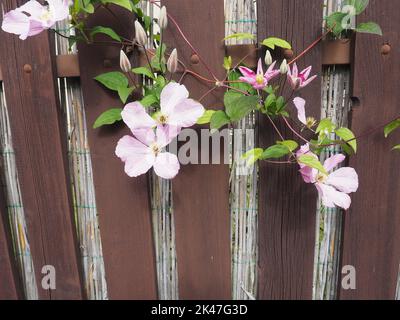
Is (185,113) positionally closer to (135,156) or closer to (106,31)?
(135,156)

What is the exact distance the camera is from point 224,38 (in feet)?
2.62

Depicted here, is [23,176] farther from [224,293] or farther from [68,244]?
[224,293]

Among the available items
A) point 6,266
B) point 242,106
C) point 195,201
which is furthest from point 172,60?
point 6,266

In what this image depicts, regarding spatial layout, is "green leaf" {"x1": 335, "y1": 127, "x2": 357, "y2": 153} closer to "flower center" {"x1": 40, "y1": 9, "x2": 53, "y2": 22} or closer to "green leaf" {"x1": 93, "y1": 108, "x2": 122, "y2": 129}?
"green leaf" {"x1": 93, "y1": 108, "x2": 122, "y2": 129}

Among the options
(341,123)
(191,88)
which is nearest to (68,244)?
(191,88)

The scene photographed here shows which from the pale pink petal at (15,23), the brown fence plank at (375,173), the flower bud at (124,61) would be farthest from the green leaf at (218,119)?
the pale pink petal at (15,23)

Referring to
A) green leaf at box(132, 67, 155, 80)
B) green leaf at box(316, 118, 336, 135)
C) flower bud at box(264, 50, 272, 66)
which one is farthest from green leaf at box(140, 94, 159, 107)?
green leaf at box(316, 118, 336, 135)

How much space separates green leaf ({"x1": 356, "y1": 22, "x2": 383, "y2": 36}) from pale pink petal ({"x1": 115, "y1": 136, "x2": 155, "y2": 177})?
0.54m

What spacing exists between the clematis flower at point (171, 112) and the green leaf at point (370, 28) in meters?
0.40

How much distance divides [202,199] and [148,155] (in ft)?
0.82

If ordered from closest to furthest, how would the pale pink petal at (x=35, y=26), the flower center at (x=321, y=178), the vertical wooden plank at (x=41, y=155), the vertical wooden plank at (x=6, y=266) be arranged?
the pale pink petal at (x=35, y=26), the flower center at (x=321, y=178), the vertical wooden plank at (x=41, y=155), the vertical wooden plank at (x=6, y=266)

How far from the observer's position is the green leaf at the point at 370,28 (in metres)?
0.72

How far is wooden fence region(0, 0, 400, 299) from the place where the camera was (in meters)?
0.81

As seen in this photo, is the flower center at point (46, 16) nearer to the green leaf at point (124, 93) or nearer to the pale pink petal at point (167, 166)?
the green leaf at point (124, 93)
